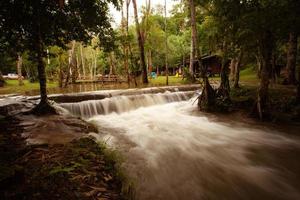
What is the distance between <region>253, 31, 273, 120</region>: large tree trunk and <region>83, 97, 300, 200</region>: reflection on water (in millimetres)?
1170

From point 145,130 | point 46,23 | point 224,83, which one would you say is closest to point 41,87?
point 46,23

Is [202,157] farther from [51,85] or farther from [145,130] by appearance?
[51,85]

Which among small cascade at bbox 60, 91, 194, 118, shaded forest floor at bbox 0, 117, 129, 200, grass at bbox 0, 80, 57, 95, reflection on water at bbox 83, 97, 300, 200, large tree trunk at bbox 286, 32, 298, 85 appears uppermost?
large tree trunk at bbox 286, 32, 298, 85

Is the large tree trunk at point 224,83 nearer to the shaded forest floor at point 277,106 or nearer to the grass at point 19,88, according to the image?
the shaded forest floor at point 277,106

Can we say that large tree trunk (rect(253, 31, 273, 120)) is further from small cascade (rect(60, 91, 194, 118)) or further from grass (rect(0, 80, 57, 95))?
grass (rect(0, 80, 57, 95))

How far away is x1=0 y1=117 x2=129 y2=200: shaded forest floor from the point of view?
2719mm

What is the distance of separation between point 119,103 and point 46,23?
5.39 meters

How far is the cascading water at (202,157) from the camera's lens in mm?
3971

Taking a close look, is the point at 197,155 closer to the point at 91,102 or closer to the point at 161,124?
Answer: the point at 161,124

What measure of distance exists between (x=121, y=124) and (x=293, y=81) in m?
12.9

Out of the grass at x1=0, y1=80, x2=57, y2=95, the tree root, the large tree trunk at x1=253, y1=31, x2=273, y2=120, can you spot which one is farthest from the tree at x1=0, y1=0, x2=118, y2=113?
the grass at x1=0, y1=80, x2=57, y2=95

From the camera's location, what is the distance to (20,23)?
668 cm

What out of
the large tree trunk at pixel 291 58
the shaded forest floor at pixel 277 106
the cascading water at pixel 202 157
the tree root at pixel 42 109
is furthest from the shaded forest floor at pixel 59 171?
the large tree trunk at pixel 291 58

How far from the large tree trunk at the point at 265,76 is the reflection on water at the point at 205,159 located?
46.1 inches
